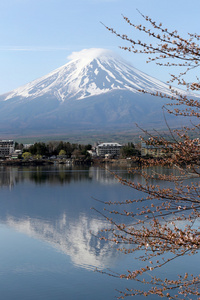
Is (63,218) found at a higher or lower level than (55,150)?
lower

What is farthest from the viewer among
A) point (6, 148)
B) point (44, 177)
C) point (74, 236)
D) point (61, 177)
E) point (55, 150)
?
point (6, 148)

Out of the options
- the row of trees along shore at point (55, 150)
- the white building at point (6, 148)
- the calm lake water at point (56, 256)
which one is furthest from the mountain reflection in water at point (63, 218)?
the white building at point (6, 148)

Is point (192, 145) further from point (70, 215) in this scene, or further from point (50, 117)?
point (50, 117)

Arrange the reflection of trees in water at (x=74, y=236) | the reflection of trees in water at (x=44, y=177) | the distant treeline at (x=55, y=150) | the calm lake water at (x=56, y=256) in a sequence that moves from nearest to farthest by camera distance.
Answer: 1. the calm lake water at (x=56, y=256)
2. the reflection of trees in water at (x=74, y=236)
3. the reflection of trees in water at (x=44, y=177)
4. the distant treeline at (x=55, y=150)

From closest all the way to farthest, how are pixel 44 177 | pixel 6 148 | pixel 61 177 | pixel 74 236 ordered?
pixel 74 236
pixel 61 177
pixel 44 177
pixel 6 148

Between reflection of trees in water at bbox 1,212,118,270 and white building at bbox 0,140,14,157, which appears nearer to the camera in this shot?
reflection of trees in water at bbox 1,212,118,270

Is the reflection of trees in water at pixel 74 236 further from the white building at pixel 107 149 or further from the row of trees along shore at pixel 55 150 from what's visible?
the white building at pixel 107 149

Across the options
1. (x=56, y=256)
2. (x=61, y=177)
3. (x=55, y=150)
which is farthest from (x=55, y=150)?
(x=56, y=256)

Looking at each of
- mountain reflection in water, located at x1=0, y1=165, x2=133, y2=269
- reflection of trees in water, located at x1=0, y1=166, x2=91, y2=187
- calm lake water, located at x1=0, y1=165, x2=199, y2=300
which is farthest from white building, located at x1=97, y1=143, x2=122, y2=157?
calm lake water, located at x1=0, y1=165, x2=199, y2=300

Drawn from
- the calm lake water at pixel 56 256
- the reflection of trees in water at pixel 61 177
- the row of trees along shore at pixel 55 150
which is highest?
the row of trees along shore at pixel 55 150

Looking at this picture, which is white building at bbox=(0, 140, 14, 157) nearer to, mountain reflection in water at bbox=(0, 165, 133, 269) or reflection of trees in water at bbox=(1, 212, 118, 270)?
mountain reflection in water at bbox=(0, 165, 133, 269)

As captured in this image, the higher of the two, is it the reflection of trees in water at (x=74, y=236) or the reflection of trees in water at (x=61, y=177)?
the reflection of trees in water at (x=61, y=177)

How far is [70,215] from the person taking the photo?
56.0 ft

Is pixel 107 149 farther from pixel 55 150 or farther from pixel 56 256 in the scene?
pixel 56 256
